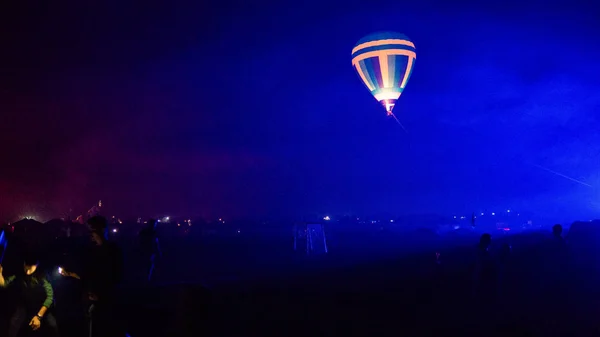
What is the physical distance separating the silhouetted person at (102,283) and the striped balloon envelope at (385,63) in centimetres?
2446

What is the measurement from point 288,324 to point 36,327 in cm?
537

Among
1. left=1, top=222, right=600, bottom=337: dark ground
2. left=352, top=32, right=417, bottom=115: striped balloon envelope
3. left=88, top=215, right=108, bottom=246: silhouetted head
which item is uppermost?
left=352, top=32, right=417, bottom=115: striped balloon envelope

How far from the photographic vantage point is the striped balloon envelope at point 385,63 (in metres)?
29.7

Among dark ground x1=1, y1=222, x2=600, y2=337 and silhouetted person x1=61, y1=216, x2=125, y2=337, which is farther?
dark ground x1=1, y1=222, x2=600, y2=337

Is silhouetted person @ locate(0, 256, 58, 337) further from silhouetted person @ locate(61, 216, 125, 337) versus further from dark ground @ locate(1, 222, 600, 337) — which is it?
dark ground @ locate(1, 222, 600, 337)

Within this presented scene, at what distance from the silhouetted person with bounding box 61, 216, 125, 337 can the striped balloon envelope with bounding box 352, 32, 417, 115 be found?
24457 millimetres

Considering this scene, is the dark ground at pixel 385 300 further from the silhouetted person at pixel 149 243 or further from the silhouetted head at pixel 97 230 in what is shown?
the silhouetted head at pixel 97 230

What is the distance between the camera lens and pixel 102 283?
730 centimetres

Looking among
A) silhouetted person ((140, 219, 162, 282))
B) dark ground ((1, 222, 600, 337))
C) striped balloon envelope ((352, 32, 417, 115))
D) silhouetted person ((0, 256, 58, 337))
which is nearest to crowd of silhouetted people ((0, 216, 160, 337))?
silhouetted person ((0, 256, 58, 337))

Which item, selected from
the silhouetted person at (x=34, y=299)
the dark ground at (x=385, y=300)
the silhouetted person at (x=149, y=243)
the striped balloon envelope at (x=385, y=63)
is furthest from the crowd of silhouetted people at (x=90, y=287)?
the striped balloon envelope at (x=385, y=63)

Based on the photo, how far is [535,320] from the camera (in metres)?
12.5

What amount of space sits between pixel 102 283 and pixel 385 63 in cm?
2483

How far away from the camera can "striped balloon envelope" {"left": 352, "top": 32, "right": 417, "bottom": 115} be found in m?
29.7

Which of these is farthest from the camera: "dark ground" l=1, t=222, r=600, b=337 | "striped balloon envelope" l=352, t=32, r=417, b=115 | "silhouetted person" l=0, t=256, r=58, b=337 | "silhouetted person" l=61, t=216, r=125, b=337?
"striped balloon envelope" l=352, t=32, r=417, b=115
